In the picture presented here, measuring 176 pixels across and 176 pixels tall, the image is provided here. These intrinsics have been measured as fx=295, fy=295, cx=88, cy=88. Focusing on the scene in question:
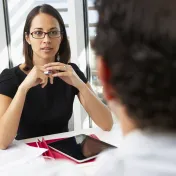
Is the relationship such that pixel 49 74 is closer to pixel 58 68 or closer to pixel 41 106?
pixel 58 68

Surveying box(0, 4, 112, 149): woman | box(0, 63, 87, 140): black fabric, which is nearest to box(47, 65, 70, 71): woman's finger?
box(0, 4, 112, 149): woman

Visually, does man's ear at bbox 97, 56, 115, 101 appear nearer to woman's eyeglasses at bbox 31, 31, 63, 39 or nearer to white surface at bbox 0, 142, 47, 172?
white surface at bbox 0, 142, 47, 172

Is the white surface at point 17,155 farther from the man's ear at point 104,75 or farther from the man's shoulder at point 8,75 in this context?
the man's ear at point 104,75

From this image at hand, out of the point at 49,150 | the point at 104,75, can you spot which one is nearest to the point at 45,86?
the point at 49,150

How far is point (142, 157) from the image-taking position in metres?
0.39

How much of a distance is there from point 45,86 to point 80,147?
532 mm

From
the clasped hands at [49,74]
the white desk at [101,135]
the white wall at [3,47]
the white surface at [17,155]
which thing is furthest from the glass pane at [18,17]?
the white surface at [17,155]

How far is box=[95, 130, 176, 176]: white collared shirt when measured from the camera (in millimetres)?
380

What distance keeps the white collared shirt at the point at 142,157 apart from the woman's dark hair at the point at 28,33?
130cm

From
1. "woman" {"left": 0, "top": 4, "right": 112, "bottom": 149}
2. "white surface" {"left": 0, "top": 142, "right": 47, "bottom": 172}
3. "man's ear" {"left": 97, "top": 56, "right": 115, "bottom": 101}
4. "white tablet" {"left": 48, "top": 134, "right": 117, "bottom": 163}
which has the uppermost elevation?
"man's ear" {"left": 97, "top": 56, "right": 115, "bottom": 101}

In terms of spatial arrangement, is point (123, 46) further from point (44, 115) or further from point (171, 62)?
point (44, 115)

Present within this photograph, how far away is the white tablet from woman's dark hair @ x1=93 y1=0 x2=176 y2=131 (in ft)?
2.35

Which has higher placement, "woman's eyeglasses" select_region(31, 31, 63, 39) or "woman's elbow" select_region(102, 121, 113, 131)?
"woman's eyeglasses" select_region(31, 31, 63, 39)

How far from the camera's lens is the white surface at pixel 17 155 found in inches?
42.6
